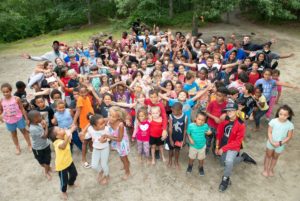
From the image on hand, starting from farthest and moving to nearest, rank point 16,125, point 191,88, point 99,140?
1. point 191,88
2. point 16,125
3. point 99,140

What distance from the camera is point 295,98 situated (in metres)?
8.89

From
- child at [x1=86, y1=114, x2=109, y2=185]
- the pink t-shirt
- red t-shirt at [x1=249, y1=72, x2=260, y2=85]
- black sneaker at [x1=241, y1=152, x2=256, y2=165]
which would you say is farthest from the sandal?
red t-shirt at [x1=249, y1=72, x2=260, y2=85]

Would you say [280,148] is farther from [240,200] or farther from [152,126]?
[152,126]

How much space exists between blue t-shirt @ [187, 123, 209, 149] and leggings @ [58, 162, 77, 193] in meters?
2.32

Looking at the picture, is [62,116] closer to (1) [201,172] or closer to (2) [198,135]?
(2) [198,135]

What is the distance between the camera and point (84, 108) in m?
5.80

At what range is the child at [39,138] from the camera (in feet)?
16.6

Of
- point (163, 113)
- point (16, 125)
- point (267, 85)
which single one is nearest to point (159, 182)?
point (163, 113)

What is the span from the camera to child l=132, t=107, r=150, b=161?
5.46m

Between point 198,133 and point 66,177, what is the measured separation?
2.59 meters

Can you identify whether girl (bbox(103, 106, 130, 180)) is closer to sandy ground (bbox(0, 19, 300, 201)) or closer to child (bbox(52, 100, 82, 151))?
sandy ground (bbox(0, 19, 300, 201))

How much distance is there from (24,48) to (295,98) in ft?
53.5

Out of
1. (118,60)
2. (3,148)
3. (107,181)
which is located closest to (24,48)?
(118,60)

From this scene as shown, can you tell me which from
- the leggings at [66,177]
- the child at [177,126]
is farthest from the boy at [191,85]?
the leggings at [66,177]
